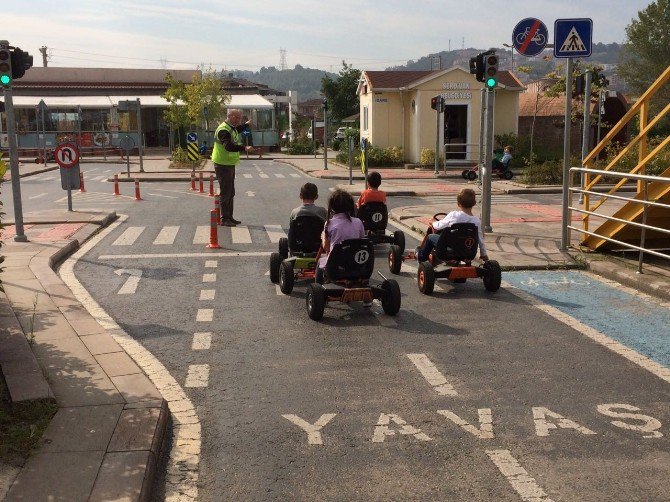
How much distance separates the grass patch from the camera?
4.20 meters

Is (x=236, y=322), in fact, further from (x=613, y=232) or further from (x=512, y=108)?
(x=512, y=108)

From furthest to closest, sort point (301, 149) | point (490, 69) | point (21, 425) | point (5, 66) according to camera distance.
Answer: point (301, 149) < point (490, 69) < point (5, 66) < point (21, 425)

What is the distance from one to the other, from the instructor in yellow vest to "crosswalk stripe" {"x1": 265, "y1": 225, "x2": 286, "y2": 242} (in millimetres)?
750

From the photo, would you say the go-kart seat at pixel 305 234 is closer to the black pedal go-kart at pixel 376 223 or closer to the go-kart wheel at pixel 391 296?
the go-kart wheel at pixel 391 296

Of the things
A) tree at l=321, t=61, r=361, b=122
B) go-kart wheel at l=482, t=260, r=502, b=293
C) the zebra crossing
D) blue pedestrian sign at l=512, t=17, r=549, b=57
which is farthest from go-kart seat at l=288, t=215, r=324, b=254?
tree at l=321, t=61, r=361, b=122

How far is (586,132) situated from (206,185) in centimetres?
1359

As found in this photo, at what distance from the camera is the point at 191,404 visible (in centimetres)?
539

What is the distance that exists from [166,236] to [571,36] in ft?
24.2

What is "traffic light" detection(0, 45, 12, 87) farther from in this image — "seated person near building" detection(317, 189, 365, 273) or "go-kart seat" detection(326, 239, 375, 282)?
"go-kart seat" detection(326, 239, 375, 282)

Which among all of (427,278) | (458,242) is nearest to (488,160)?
(458,242)

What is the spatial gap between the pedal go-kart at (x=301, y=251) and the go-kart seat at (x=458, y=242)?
1.41 meters

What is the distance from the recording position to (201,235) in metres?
13.8

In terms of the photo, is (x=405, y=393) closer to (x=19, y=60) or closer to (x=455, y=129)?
(x=19, y=60)

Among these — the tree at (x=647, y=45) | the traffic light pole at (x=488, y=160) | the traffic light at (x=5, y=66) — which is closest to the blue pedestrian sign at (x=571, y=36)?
the traffic light pole at (x=488, y=160)
